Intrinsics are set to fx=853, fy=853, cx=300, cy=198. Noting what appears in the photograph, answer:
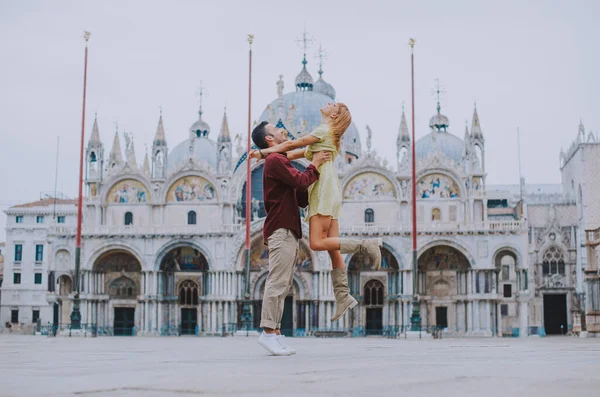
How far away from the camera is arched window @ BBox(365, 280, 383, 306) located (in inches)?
1774

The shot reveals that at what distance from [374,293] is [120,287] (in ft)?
45.6

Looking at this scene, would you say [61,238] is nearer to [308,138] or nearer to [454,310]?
[454,310]

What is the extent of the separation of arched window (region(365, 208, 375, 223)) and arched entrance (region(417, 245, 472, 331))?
3.37m

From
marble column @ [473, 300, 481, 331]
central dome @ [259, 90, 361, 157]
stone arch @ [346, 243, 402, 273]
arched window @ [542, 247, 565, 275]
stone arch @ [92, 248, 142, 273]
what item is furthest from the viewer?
arched window @ [542, 247, 565, 275]

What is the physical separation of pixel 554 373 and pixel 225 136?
4261 centimetres

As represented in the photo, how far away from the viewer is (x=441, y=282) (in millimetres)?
44688

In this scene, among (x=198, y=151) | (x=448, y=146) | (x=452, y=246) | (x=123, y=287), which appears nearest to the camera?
Result: (x=452, y=246)

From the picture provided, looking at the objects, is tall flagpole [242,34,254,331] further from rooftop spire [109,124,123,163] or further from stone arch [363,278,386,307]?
rooftop spire [109,124,123,163]

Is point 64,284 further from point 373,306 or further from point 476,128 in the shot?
point 476,128

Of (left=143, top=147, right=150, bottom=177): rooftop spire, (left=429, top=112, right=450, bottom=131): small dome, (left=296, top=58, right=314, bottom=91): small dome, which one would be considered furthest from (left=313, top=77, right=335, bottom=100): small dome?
(left=143, top=147, right=150, bottom=177): rooftop spire

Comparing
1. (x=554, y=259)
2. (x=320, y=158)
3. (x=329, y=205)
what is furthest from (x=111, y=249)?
(x=329, y=205)

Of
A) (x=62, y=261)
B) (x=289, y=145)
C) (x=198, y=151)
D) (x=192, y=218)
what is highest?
(x=198, y=151)

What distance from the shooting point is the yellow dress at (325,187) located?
916 centimetres

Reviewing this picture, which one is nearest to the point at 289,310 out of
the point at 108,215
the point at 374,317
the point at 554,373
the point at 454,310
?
the point at 374,317
